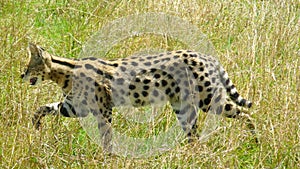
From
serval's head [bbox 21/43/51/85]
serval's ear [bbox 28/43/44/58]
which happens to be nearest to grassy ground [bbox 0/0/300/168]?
serval's head [bbox 21/43/51/85]

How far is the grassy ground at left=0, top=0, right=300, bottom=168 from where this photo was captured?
4.78 meters

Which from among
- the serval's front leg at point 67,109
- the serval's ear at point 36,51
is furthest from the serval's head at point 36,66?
the serval's front leg at point 67,109

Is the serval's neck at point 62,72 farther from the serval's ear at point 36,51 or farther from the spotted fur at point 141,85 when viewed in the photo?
the serval's ear at point 36,51

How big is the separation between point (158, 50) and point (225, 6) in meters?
1.16

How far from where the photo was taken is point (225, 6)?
7.13 meters

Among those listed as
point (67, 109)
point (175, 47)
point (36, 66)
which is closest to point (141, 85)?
point (67, 109)

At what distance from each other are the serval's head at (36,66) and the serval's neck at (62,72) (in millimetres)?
49

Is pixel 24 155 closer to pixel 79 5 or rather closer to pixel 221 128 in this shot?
pixel 221 128

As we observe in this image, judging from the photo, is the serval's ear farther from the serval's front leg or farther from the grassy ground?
the serval's front leg

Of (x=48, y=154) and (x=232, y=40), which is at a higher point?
(x=232, y=40)

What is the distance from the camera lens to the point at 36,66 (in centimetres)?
529

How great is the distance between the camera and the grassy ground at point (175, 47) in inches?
188

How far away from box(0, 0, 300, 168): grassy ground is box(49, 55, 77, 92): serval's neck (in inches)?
5.7

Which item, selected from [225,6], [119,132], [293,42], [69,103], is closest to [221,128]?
[119,132]
